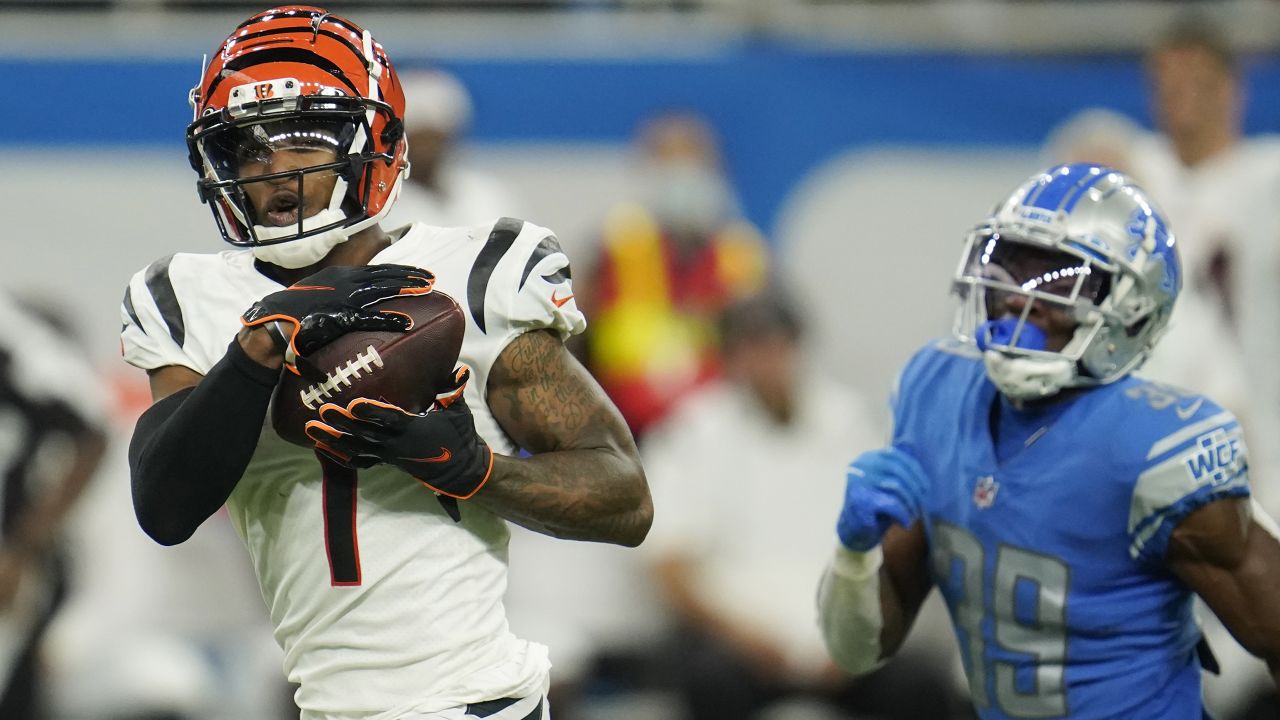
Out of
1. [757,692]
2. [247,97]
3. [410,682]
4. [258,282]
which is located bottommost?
[757,692]

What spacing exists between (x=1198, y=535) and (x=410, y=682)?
1.29 m

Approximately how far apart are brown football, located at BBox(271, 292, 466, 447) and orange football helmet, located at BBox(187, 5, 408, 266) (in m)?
0.25

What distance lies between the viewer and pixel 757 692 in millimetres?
5574

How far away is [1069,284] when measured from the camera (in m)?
3.03

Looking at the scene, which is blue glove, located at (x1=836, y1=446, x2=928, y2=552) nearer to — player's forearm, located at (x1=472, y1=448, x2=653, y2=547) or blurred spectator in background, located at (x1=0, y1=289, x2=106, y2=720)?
player's forearm, located at (x1=472, y1=448, x2=653, y2=547)

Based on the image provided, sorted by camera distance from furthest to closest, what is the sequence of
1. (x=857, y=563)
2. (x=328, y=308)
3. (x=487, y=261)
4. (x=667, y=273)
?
(x=667, y=273)
(x=857, y=563)
(x=487, y=261)
(x=328, y=308)

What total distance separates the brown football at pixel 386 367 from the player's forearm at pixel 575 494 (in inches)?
7.4

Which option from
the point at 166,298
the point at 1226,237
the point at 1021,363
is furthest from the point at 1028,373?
the point at 1226,237

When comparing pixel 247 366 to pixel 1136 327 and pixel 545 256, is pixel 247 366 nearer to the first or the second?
pixel 545 256

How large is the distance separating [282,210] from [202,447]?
1.31ft

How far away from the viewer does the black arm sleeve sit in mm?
2365

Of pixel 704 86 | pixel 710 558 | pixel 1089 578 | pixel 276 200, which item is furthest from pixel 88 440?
pixel 1089 578

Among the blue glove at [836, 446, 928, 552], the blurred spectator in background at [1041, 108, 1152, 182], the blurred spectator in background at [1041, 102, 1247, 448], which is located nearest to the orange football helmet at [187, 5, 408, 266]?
the blue glove at [836, 446, 928, 552]

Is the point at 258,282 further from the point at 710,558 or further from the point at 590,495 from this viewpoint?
the point at 710,558
